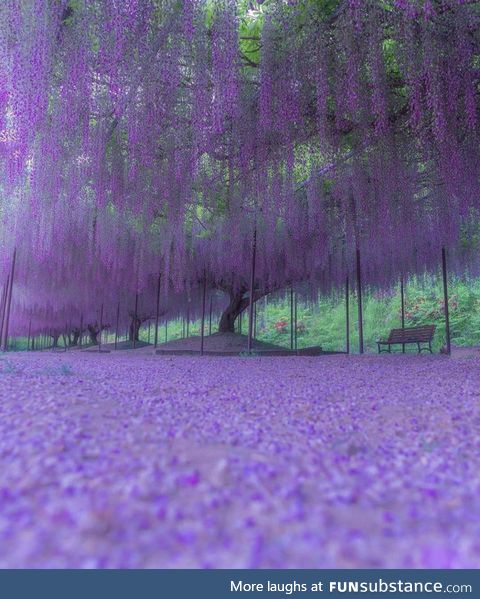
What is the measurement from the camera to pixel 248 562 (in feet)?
2.55

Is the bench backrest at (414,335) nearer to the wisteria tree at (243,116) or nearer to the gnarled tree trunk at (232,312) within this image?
the wisteria tree at (243,116)

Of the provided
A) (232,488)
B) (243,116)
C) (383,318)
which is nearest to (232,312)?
(243,116)

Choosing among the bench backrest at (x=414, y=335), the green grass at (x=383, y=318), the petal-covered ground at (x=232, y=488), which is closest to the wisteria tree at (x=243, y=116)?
the bench backrest at (x=414, y=335)

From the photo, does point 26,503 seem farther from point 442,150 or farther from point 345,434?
point 442,150

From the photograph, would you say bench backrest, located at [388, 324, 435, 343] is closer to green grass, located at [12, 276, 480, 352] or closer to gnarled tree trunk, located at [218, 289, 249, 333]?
green grass, located at [12, 276, 480, 352]

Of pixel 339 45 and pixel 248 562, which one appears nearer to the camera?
pixel 248 562

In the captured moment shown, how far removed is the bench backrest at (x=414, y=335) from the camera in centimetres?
1049

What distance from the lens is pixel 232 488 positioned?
108 centimetres

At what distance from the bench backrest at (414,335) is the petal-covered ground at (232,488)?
9116 millimetres

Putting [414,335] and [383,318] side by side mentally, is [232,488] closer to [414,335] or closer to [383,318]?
[414,335]

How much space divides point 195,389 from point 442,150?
413 centimetres

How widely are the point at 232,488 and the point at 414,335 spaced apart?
10988mm
